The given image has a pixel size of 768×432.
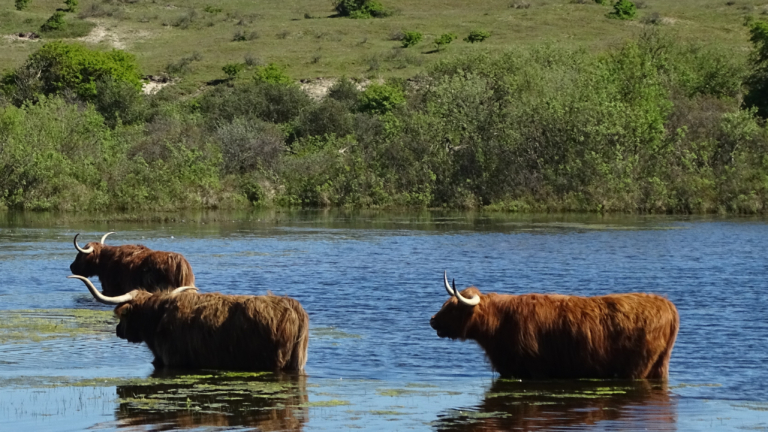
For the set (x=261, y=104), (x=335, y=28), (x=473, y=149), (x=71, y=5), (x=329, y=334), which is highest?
(x=71, y=5)

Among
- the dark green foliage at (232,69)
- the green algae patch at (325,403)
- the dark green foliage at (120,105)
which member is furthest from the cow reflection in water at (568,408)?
the dark green foliage at (232,69)

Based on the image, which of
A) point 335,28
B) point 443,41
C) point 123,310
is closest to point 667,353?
point 123,310

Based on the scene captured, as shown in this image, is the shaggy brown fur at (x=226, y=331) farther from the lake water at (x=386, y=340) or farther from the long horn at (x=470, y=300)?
the long horn at (x=470, y=300)

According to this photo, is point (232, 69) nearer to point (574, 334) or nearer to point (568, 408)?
point (574, 334)

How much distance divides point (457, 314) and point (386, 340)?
2.87 metres

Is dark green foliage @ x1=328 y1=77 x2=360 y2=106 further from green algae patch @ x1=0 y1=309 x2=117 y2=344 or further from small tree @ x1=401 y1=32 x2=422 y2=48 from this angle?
green algae patch @ x1=0 y1=309 x2=117 y2=344

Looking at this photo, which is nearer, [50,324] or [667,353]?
[667,353]

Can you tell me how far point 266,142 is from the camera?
4847cm

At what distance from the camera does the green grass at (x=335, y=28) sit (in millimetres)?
71688

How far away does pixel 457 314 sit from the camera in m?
11.6

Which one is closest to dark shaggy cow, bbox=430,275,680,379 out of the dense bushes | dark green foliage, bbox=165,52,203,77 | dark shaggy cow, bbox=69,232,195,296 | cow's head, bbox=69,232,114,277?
dark shaggy cow, bbox=69,232,195,296

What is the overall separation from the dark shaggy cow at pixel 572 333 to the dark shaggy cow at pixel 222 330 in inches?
66.2

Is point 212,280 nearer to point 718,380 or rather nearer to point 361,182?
point 718,380

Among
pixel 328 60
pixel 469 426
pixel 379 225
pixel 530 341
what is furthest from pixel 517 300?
pixel 328 60
